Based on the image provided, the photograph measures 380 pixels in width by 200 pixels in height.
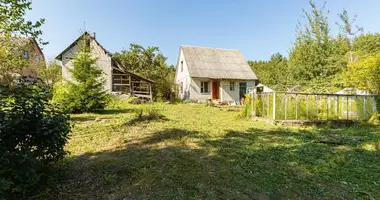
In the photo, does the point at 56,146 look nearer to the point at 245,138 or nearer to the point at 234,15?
the point at 245,138

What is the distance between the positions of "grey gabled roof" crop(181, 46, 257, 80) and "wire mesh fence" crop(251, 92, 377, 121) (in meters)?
11.3

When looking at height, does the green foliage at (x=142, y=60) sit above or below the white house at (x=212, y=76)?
above

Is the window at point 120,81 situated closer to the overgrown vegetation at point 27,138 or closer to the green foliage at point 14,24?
the green foliage at point 14,24

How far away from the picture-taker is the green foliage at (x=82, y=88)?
1088 cm

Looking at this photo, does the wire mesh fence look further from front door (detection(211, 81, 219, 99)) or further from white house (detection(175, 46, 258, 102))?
front door (detection(211, 81, 219, 99))

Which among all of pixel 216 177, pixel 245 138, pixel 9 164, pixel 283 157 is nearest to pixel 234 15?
pixel 245 138

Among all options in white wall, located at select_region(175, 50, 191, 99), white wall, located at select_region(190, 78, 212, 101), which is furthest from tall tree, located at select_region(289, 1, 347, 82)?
white wall, located at select_region(175, 50, 191, 99)

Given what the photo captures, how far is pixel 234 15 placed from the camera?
17.4m

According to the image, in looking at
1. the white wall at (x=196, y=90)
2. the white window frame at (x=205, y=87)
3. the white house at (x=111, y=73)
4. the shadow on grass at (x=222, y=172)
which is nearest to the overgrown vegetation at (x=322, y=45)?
the white window frame at (x=205, y=87)

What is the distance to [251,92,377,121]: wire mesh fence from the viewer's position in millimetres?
9031

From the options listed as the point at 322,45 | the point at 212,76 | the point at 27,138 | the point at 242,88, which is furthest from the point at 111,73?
the point at 322,45

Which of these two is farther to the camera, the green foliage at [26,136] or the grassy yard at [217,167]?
the grassy yard at [217,167]

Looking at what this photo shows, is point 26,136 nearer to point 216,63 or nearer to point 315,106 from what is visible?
point 315,106

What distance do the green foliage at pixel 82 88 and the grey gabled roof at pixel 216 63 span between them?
10.5m
